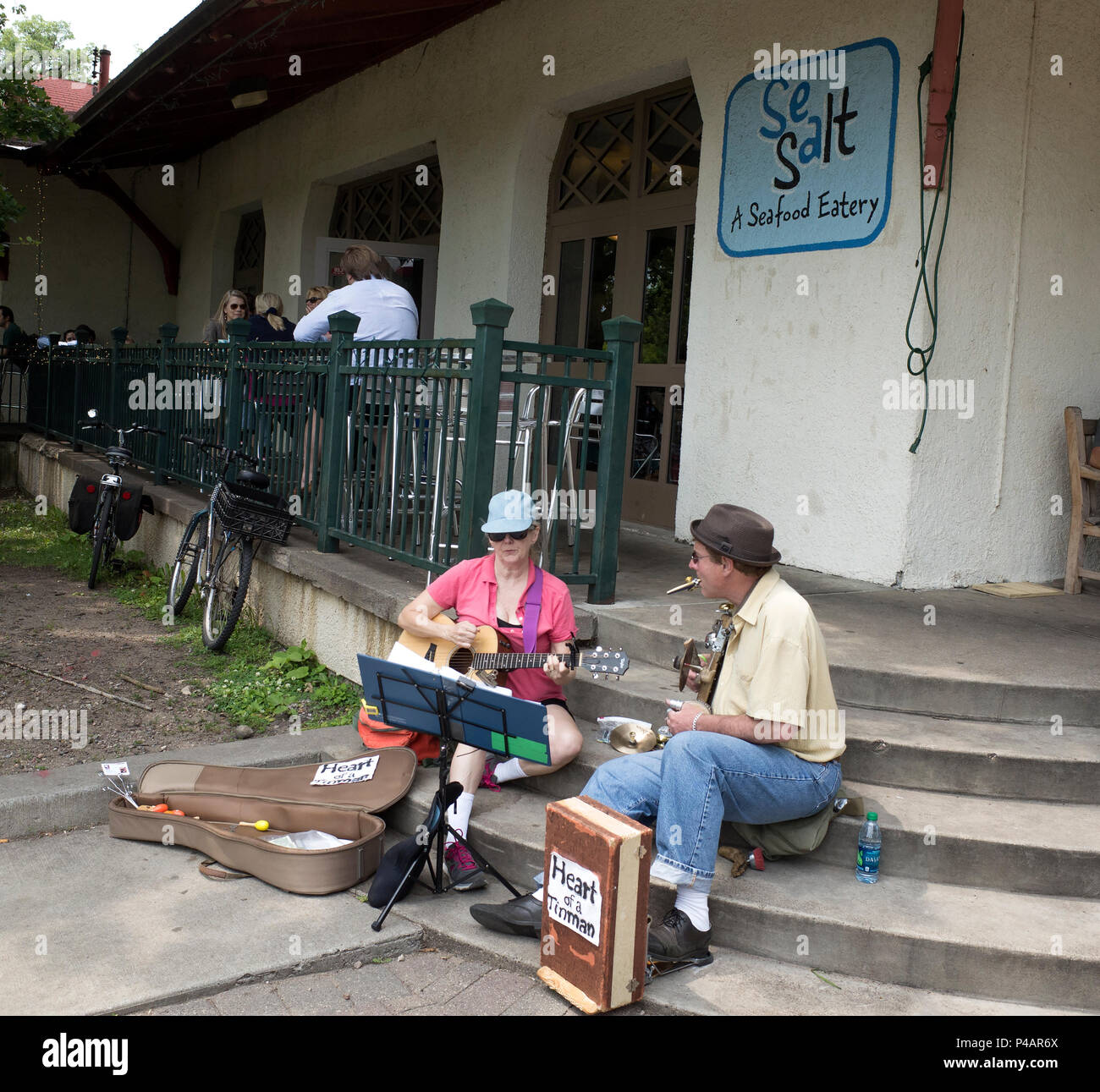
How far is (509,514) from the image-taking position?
170 inches

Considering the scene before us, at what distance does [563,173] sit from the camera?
887cm

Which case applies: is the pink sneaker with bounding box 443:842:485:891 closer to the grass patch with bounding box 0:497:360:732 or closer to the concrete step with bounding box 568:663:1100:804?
the concrete step with bounding box 568:663:1100:804

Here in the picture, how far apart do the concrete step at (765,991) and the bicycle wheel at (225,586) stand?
11.0 feet

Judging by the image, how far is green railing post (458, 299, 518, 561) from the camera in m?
4.94

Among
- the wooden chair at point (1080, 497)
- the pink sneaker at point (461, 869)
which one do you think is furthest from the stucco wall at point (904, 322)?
the pink sneaker at point (461, 869)

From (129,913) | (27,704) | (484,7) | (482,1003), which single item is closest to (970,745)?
(482,1003)

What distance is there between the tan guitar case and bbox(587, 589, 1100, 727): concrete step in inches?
49.4

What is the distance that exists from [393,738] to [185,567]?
3.38 metres

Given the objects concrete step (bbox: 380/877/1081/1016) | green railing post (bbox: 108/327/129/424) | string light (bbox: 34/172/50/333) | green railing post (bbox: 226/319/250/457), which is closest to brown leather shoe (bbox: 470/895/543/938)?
concrete step (bbox: 380/877/1081/1016)

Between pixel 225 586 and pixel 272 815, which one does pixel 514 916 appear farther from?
pixel 225 586

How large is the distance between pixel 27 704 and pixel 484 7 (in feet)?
21.0

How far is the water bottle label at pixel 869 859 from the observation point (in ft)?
11.8
